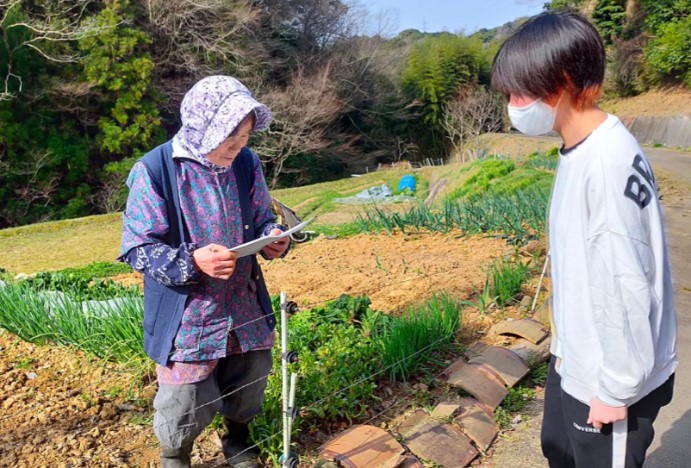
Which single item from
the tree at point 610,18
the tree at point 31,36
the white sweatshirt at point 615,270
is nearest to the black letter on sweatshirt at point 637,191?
the white sweatshirt at point 615,270

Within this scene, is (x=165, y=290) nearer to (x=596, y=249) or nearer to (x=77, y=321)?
(x=596, y=249)

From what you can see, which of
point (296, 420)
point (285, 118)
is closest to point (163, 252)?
point (296, 420)

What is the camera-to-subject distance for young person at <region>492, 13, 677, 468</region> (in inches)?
54.6

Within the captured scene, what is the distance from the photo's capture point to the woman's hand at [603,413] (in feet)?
4.81

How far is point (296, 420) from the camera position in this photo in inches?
108

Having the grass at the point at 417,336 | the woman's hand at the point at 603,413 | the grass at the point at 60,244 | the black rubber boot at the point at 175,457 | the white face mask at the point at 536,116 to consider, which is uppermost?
the white face mask at the point at 536,116

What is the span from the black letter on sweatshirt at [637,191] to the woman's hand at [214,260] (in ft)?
3.81

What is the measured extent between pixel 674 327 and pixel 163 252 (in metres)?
1.50

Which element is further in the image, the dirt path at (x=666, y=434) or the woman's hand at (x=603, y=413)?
the dirt path at (x=666, y=434)

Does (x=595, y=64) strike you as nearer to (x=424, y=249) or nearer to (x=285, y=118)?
(x=424, y=249)

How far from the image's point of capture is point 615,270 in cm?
138

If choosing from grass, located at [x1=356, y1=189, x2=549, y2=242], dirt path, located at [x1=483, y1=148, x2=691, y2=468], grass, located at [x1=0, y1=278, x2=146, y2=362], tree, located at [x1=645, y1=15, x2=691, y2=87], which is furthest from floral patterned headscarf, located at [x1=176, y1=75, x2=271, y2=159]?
tree, located at [x1=645, y1=15, x2=691, y2=87]

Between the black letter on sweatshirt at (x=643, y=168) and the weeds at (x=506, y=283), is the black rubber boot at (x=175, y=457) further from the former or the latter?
the weeds at (x=506, y=283)

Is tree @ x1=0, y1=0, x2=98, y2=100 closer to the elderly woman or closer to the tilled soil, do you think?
the tilled soil
